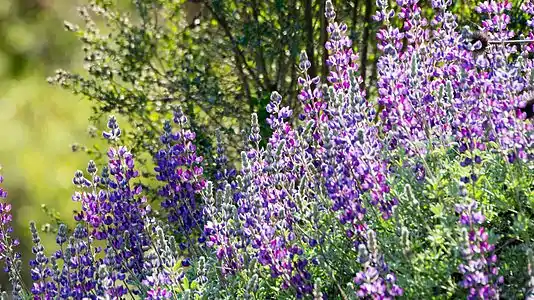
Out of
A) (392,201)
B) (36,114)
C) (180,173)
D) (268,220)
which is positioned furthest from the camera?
(36,114)

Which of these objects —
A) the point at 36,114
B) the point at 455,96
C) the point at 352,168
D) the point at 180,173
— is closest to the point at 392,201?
the point at 352,168

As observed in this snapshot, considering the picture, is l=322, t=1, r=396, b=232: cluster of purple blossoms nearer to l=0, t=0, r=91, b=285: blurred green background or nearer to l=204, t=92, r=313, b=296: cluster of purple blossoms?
l=204, t=92, r=313, b=296: cluster of purple blossoms

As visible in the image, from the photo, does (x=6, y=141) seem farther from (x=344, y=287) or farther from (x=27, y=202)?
(x=344, y=287)

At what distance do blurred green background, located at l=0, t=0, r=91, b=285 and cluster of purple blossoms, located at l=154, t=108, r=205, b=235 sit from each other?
5019mm

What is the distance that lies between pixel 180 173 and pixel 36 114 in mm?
6618

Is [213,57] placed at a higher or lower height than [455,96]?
higher

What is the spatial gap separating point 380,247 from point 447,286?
22cm

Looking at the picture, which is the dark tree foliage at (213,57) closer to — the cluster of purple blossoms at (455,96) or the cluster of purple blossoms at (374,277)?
the cluster of purple blossoms at (455,96)

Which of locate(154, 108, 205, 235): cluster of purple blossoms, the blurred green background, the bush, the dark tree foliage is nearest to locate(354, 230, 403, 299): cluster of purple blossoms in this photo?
the bush

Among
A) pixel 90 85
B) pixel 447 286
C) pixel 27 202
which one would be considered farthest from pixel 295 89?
pixel 27 202

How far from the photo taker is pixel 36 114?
9.23 meters

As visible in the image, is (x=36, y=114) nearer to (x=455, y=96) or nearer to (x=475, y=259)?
(x=455, y=96)

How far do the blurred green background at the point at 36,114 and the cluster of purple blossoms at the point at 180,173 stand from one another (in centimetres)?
502

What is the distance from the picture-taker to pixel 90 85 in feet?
Answer: 17.0
